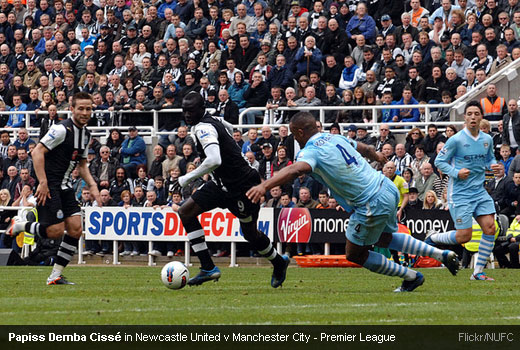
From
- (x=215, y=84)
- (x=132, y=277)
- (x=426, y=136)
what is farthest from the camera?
(x=215, y=84)

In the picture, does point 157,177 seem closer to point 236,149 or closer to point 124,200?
point 124,200

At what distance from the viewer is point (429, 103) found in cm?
2211

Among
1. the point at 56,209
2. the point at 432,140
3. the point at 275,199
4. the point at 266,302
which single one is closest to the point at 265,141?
the point at 275,199

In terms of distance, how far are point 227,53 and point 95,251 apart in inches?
247

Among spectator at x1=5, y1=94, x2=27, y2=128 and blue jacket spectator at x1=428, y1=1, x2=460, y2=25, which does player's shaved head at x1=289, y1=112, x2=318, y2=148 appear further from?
spectator at x1=5, y1=94, x2=27, y2=128

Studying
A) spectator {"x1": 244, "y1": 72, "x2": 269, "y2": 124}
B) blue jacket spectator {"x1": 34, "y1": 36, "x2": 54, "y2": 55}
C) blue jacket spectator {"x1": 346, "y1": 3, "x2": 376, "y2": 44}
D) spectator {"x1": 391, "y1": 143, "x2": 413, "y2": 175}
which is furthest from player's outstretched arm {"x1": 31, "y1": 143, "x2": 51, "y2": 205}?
blue jacket spectator {"x1": 34, "y1": 36, "x2": 54, "y2": 55}

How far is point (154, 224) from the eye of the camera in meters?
22.2

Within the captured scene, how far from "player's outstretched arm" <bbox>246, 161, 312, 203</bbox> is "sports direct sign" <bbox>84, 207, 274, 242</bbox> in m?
10.8

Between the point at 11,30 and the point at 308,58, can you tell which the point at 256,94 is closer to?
the point at 308,58

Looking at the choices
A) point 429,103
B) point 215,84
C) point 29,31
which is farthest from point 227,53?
point 29,31

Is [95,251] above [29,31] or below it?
below

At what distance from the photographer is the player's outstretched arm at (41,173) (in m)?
12.6

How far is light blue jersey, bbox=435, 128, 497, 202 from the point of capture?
13.9m

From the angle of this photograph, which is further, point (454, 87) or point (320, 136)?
point (454, 87)
